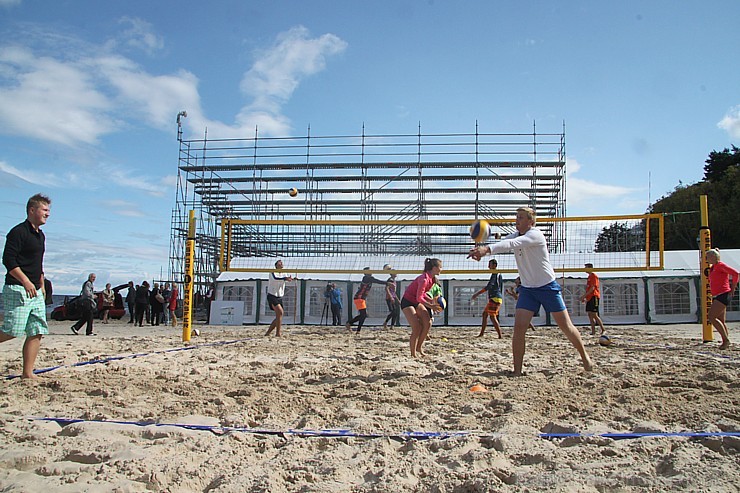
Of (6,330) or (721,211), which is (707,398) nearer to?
(6,330)

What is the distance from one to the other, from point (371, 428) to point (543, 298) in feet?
7.94

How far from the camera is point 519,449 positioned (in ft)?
8.58

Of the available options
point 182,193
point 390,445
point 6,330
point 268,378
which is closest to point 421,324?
point 268,378

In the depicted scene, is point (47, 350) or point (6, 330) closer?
point (6, 330)

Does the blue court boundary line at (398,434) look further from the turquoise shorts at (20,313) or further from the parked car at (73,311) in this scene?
the parked car at (73,311)

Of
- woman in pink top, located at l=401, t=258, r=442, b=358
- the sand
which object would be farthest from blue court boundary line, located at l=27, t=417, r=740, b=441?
woman in pink top, located at l=401, t=258, r=442, b=358

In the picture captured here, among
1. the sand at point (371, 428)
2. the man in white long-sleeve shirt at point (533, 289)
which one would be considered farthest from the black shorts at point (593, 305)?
the man in white long-sleeve shirt at point (533, 289)

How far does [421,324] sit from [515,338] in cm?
185

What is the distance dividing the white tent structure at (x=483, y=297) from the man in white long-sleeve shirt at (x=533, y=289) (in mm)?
10502

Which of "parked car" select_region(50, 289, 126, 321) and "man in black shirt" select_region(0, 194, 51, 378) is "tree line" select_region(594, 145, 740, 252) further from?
"man in black shirt" select_region(0, 194, 51, 378)

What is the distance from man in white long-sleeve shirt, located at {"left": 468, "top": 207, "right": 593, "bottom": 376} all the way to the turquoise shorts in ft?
12.3

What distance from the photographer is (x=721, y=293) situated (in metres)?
7.18

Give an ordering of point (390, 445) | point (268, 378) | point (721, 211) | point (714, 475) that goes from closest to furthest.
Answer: point (714, 475), point (390, 445), point (268, 378), point (721, 211)

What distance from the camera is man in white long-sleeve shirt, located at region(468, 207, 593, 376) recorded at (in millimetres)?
4699
